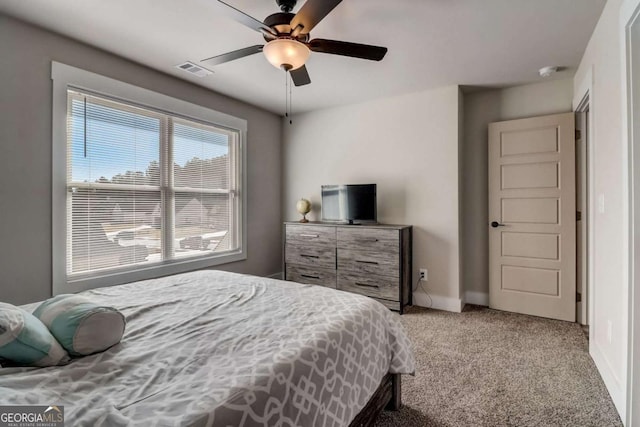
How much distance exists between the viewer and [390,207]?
3.87 meters

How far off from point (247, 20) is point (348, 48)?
25.0 inches

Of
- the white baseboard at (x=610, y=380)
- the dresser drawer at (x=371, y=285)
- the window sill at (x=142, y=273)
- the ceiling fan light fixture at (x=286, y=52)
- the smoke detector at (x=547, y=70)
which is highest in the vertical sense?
the smoke detector at (x=547, y=70)

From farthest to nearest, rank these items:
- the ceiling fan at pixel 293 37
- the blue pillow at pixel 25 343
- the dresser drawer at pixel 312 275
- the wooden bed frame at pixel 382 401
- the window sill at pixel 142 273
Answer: the dresser drawer at pixel 312 275, the window sill at pixel 142 273, the ceiling fan at pixel 293 37, the wooden bed frame at pixel 382 401, the blue pillow at pixel 25 343

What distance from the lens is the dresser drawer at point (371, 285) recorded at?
343 centimetres

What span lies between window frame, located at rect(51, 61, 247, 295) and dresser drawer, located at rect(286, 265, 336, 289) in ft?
3.45

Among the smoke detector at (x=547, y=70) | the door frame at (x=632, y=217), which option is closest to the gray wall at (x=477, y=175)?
the smoke detector at (x=547, y=70)

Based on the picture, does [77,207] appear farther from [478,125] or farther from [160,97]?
[478,125]

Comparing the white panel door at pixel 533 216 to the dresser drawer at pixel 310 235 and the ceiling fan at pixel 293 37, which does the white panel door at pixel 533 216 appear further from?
the ceiling fan at pixel 293 37

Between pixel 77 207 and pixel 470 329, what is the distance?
3.71 metres

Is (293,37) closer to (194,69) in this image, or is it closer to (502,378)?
(194,69)

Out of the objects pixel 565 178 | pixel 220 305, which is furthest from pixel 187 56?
pixel 565 178

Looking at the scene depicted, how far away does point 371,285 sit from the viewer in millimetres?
3566

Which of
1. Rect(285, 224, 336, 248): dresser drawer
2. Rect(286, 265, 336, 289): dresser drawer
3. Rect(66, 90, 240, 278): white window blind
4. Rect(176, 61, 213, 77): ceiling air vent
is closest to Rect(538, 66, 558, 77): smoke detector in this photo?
Rect(285, 224, 336, 248): dresser drawer

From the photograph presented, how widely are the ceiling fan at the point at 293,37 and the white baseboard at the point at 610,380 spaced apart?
95.2 inches
